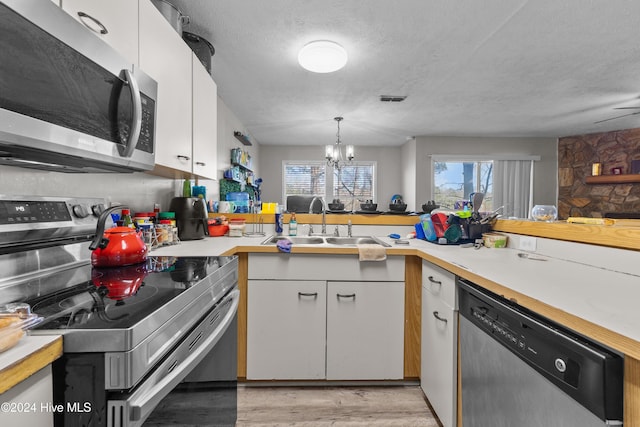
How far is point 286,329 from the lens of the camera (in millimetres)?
1620

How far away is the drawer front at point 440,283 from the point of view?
1213mm

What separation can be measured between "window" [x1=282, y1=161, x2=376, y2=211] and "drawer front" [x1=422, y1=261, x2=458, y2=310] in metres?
4.54

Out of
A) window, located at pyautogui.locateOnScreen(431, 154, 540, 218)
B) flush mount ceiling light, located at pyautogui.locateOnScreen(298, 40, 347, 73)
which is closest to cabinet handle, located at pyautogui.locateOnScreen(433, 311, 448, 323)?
flush mount ceiling light, located at pyautogui.locateOnScreen(298, 40, 347, 73)

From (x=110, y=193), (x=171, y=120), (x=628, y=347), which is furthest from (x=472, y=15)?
(x=110, y=193)

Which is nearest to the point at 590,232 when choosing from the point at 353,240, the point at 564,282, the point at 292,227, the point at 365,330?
the point at 564,282

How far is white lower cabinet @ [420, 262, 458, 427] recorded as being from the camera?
1.21m

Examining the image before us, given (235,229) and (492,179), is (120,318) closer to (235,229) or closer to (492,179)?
(235,229)

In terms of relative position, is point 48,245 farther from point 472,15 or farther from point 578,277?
point 472,15

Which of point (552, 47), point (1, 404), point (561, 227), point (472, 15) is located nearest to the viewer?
point (1, 404)

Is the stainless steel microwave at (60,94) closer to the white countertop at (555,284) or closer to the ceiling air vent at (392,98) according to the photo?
the white countertop at (555,284)

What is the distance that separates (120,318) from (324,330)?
48.4 inches

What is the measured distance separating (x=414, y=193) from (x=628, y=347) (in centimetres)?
490

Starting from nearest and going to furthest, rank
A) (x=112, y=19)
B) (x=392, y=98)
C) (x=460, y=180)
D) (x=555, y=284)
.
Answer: (x=555, y=284) → (x=112, y=19) → (x=392, y=98) → (x=460, y=180)

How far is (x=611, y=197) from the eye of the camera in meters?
4.88
